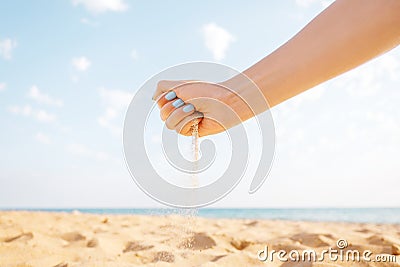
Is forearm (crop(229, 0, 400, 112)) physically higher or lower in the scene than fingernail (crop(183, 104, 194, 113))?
higher

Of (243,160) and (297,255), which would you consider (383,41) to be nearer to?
(243,160)

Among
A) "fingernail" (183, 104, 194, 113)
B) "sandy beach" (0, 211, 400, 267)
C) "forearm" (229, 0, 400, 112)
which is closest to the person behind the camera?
"forearm" (229, 0, 400, 112)

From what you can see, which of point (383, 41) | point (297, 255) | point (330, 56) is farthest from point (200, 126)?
point (297, 255)

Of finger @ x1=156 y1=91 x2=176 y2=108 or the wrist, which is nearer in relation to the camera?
the wrist

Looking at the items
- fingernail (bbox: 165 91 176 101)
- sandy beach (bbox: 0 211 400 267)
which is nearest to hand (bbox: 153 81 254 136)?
fingernail (bbox: 165 91 176 101)

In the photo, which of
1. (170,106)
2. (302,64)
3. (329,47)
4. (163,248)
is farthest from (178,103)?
(163,248)

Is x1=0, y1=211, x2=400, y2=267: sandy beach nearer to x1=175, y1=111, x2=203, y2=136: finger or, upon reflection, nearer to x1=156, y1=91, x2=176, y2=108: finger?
x1=175, y1=111, x2=203, y2=136: finger

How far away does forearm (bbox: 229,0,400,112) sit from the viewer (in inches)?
46.8

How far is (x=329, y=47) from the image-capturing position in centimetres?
131

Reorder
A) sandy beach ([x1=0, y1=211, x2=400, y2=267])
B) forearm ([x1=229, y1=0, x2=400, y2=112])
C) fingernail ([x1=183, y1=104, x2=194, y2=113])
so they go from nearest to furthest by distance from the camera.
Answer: forearm ([x1=229, y1=0, x2=400, y2=112]) < fingernail ([x1=183, y1=104, x2=194, y2=113]) < sandy beach ([x1=0, y1=211, x2=400, y2=267])

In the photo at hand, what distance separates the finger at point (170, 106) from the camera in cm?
173

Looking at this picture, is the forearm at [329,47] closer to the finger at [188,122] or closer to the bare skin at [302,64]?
the bare skin at [302,64]

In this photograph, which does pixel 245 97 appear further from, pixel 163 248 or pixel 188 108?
pixel 163 248

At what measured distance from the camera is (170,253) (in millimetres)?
2607
